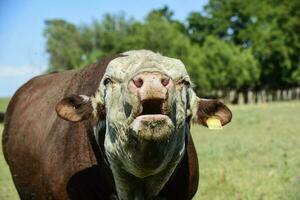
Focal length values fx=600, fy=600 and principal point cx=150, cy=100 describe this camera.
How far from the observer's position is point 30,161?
505 cm

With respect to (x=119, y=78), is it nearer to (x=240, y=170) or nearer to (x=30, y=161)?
(x=30, y=161)

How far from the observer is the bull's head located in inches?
117

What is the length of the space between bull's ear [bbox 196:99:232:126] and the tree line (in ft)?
173

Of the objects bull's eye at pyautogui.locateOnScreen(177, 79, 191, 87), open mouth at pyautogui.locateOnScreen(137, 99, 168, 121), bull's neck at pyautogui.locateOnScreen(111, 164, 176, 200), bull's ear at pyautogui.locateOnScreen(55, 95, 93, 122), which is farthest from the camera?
bull's ear at pyautogui.locateOnScreen(55, 95, 93, 122)

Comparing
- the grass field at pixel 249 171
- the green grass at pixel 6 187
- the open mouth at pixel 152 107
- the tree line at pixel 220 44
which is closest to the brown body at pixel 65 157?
the open mouth at pixel 152 107

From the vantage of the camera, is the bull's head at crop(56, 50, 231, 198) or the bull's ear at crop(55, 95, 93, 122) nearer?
the bull's head at crop(56, 50, 231, 198)

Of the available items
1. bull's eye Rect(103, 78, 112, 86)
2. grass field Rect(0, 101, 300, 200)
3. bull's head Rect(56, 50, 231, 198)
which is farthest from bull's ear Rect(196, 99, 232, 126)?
grass field Rect(0, 101, 300, 200)

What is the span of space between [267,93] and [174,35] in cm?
1484

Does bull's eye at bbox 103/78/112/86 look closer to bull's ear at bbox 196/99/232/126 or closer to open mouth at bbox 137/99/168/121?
open mouth at bbox 137/99/168/121

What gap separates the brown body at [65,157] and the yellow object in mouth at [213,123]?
180 mm

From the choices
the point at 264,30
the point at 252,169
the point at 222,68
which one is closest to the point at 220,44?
the point at 222,68

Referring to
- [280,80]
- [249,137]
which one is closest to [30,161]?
[249,137]

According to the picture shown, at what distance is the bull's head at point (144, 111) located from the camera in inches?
117

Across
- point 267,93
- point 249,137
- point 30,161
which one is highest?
point 30,161
